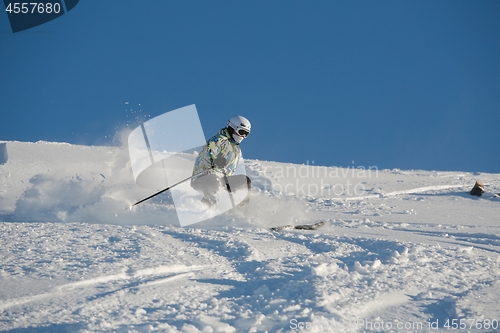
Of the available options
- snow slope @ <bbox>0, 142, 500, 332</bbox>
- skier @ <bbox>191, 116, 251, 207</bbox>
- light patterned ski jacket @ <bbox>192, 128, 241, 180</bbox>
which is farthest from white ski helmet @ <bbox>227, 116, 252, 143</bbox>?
snow slope @ <bbox>0, 142, 500, 332</bbox>

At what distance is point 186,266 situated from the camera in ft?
13.8

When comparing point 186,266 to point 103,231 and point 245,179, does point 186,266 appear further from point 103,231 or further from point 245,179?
point 245,179

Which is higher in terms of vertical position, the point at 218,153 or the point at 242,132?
the point at 242,132

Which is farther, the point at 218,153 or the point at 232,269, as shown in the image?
the point at 218,153

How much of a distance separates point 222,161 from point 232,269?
13.3ft

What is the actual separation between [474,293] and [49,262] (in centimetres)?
363

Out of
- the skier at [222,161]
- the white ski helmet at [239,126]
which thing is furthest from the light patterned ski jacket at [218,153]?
the white ski helmet at [239,126]

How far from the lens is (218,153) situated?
8.05 metres

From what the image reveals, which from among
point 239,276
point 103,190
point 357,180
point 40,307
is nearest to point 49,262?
point 40,307

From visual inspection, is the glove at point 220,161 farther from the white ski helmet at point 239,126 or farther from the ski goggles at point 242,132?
the ski goggles at point 242,132

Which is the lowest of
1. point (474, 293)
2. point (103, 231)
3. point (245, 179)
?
point (474, 293)

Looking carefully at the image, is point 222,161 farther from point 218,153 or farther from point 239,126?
point 239,126

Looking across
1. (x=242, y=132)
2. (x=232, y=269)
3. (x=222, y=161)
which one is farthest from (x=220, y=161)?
(x=232, y=269)

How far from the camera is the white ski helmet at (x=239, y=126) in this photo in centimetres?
798
